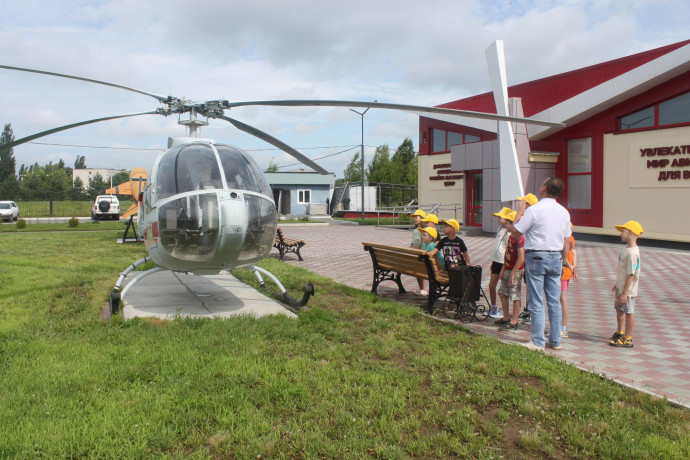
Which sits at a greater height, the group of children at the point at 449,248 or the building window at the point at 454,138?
the building window at the point at 454,138

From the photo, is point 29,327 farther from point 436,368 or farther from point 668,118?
point 668,118

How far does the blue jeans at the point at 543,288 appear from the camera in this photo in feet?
17.4

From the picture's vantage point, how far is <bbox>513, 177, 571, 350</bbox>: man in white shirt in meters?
5.29

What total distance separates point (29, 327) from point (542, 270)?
584 centimetres

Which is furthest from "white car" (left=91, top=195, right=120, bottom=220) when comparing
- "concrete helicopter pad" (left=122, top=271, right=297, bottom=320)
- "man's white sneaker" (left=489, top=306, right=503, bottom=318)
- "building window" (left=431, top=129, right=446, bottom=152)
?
"man's white sneaker" (left=489, top=306, right=503, bottom=318)

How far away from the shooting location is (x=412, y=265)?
7406 millimetres

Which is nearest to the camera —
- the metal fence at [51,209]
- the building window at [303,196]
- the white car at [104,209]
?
the white car at [104,209]

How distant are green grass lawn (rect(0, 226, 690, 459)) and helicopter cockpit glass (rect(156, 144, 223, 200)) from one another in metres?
1.64

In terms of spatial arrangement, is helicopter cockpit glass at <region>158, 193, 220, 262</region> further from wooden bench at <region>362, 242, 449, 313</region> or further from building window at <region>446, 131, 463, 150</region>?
building window at <region>446, 131, 463, 150</region>

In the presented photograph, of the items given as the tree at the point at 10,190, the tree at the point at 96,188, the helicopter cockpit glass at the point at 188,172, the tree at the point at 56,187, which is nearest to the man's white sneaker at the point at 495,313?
the helicopter cockpit glass at the point at 188,172

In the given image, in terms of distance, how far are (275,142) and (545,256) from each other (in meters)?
4.02

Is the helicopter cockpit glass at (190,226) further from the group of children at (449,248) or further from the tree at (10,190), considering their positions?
the tree at (10,190)

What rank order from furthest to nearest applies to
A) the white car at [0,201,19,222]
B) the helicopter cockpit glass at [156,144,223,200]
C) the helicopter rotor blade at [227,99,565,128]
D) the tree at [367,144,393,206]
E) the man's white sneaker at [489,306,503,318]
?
the tree at [367,144,393,206] < the white car at [0,201,19,222] < the man's white sneaker at [489,306,503,318] < the helicopter cockpit glass at [156,144,223,200] < the helicopter rotor blade at [227,99,565,128]

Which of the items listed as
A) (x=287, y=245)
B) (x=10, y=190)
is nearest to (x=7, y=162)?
(x=10, y=190)
